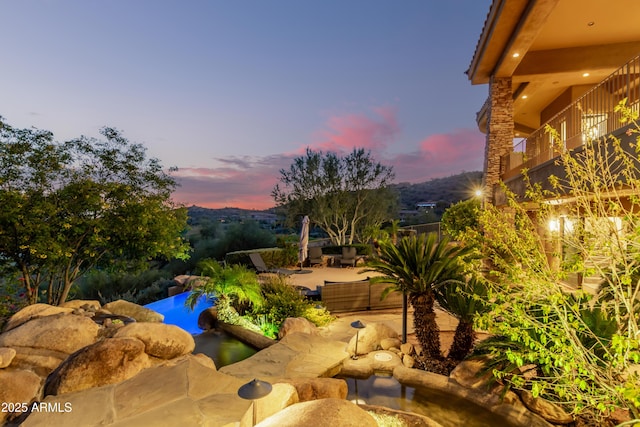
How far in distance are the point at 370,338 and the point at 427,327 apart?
1.17 meters

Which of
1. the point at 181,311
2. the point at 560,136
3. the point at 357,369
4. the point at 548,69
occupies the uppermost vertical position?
the point at 548,69

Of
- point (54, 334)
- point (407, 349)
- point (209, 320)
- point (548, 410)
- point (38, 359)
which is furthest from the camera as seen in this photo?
point (209, 320)

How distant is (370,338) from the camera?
5984 mm

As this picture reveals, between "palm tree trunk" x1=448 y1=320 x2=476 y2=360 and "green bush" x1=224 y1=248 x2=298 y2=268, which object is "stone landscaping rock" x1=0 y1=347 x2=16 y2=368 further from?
"green bush" x1=224 y1=248 x2=298 y2=268

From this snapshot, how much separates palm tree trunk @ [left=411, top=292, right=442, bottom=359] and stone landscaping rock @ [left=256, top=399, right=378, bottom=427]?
99.9 inches

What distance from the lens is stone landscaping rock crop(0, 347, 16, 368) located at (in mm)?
4008

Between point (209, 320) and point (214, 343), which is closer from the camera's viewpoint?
point (214, 343)

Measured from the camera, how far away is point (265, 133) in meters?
28.6

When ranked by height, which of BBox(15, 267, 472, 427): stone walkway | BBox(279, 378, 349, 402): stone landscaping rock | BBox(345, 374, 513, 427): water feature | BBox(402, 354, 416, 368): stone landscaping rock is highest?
BBox(15, 267, 472, 427): stone walkway

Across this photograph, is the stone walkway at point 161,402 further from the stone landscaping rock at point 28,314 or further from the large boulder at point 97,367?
the stone landscaping rock at point 28,314

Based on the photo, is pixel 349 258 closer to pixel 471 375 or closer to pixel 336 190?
pixel 336 190

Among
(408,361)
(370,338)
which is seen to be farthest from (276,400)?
(370,338)

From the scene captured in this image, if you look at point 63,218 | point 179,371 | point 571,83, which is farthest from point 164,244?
point 571,83

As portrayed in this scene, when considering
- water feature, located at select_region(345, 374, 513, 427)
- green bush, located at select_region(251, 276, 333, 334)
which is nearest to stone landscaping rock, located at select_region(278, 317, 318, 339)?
green bush, located at select_region(251, 276, 333, 334)
